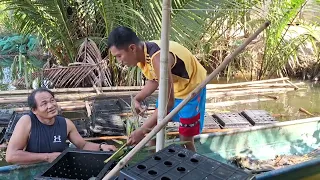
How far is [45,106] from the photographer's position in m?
2.70

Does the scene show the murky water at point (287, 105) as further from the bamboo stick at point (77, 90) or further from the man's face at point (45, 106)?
the man's face at point (45, 106)

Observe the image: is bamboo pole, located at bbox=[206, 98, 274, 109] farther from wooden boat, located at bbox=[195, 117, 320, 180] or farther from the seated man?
the seated man

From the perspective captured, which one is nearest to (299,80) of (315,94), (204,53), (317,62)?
(317,62)

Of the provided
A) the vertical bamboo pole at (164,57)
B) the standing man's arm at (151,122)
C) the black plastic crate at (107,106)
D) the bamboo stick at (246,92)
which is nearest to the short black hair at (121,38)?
the standing man's arm at (151,122)

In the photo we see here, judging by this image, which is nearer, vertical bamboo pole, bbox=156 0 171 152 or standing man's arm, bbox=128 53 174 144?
vertical bamboo pole, bbox=156 0 171 152

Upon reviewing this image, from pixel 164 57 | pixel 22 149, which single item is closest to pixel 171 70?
pixel 164 57

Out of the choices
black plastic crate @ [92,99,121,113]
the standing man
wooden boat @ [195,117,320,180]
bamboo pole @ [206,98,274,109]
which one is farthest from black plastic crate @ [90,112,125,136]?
bamboo pole @ [206,98,274,109]

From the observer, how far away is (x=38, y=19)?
610cm

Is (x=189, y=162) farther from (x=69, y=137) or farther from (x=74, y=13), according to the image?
(x=74, y=13)

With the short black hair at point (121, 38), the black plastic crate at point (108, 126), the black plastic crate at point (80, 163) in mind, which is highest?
the short black hair at point (121, 38)

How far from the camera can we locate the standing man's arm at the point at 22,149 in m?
2.65

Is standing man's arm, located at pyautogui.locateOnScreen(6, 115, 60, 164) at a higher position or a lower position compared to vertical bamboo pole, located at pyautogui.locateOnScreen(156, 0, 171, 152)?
lower

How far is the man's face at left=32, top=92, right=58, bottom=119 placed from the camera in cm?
269

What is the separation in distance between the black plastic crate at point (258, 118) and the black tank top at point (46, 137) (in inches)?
102
